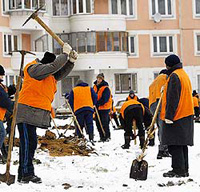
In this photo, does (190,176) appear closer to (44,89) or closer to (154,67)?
(44,89)

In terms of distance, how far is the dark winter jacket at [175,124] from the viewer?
834cm

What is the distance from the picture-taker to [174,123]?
8.44m

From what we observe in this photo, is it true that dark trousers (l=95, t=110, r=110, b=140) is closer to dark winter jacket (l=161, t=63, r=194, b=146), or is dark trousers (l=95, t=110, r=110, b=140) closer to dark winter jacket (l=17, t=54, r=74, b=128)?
dark winter jacket (l=161, t=63, r=194, b=146)

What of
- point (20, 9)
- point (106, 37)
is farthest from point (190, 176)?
point (106, 37)

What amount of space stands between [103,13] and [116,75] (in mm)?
4424

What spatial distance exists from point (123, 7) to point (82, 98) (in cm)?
2613

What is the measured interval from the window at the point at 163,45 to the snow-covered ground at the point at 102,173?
27.6 m

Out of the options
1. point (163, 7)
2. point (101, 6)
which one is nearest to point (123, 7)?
point (101, 6)

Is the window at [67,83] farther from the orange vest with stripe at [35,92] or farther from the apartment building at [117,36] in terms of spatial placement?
the orange vest with stripe at [35,92]

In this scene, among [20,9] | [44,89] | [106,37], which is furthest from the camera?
[106,37]

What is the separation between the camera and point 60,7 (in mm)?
38781

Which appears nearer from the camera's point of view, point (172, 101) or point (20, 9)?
point (172, 101)

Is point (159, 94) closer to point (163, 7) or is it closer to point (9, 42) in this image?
point (9, 42)

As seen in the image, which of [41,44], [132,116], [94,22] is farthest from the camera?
[94,22]
